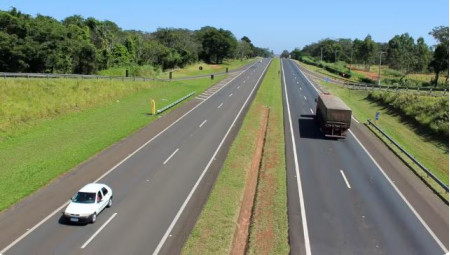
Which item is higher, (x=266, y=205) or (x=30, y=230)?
(x=266, y=205)

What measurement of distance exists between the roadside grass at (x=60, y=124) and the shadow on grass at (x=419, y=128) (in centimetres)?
2872

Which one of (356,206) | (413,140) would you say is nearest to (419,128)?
(413,140)

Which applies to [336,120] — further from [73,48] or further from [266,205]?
[73,48]

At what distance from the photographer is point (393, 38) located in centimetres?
15638

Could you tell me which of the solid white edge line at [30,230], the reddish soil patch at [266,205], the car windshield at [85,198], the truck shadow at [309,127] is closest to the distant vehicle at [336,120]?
the truck shadow at [309,127]

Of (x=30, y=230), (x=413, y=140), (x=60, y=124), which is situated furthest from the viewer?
(x=413, y=140)

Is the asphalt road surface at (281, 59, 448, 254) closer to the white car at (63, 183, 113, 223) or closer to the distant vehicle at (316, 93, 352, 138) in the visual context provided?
the distant vehicle at (316, 93, 352, 138)

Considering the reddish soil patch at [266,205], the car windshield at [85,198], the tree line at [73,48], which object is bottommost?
the reddish soil patch at [266,205]

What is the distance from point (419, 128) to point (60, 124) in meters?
38.0


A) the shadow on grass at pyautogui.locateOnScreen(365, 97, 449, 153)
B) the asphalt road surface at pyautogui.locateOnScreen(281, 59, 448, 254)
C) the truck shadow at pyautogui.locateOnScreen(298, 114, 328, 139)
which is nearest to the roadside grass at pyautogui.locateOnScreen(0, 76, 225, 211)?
the asphalt road surface at pyautogui.locateOnScreen(281, 59, 448, 254)

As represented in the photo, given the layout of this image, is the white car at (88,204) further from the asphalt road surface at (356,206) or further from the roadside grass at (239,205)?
the asphalt road surface at (356,206)

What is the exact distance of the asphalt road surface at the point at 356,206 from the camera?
18156 mm

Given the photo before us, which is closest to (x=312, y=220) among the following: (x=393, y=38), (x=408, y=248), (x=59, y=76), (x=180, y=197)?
(x=408, y=248)

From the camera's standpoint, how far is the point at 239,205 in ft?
70.8
